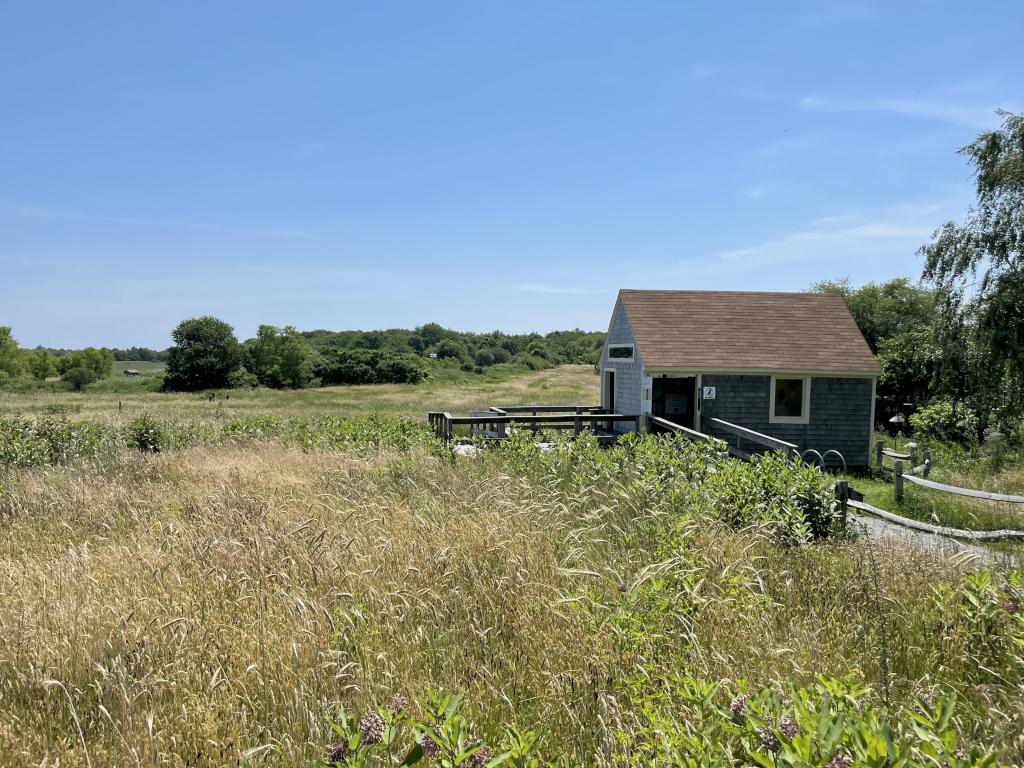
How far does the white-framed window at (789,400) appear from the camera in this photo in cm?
1872

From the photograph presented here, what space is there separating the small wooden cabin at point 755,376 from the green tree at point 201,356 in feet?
192

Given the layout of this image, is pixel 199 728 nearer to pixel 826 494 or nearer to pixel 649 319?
pixel 826 494

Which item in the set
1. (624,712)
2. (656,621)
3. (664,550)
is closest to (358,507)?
(664,550)

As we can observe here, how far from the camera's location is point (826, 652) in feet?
11.1

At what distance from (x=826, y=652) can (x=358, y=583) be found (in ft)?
9.34

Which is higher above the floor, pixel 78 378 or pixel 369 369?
pixel 369 369

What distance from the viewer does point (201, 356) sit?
68250 millimetres

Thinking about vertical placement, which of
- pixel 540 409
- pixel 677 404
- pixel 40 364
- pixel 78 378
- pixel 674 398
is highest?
pixel 40 364

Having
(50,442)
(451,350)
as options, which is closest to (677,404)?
(50,442)

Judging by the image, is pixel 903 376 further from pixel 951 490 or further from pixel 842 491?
pixel 842 491

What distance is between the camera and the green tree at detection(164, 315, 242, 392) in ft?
221

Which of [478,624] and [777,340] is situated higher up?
[777,340]

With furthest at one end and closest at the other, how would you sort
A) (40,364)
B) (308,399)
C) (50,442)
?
(40,364) → (308,399) → (50,442)

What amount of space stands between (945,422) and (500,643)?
24.9 meters
